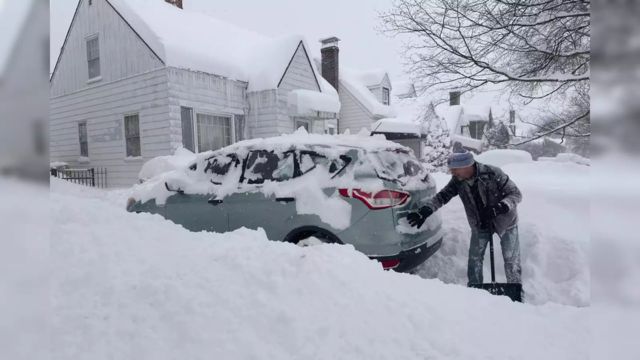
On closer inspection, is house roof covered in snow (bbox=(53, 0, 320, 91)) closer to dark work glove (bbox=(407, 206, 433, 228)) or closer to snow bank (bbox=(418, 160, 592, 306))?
dark work glove (bbox=(407, 206, 433, 228))

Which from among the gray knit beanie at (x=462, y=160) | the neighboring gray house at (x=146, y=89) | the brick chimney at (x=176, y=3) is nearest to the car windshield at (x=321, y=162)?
the gray knit beanie at (x=462, y=160)

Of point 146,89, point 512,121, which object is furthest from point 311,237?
point 512,121

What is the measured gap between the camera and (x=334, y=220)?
3.50 m

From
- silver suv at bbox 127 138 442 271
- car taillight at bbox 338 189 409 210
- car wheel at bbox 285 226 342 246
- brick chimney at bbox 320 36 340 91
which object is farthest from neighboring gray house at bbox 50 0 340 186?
car taillight at bbox 338 189 409 210

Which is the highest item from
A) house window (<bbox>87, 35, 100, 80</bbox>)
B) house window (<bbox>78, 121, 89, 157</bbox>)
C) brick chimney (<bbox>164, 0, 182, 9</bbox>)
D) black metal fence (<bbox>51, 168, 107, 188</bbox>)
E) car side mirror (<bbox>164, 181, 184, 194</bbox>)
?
brick chimney (<bbox>164, 0, 182, 9</bbox>)

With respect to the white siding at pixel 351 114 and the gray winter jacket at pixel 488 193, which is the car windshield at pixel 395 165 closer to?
the gray winter jacket at pixel 488 193

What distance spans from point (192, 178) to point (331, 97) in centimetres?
243

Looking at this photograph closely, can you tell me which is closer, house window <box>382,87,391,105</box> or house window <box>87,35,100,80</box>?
house window <box>87,35,100,80</box>

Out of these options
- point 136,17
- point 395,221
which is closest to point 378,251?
point 395,221

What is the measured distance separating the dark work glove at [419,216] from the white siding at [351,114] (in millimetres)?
2489

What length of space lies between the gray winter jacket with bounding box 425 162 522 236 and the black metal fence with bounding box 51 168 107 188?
400 cm

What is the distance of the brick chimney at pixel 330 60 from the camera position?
5.57 meters

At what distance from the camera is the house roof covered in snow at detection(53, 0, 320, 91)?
451 cm

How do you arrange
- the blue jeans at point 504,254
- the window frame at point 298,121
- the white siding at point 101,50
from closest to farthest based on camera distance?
the blue jeans at point 504,254 < the white siding at point 101,50 < the window frame at point 298,121
